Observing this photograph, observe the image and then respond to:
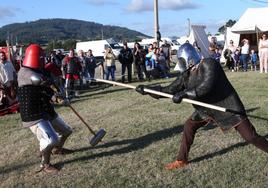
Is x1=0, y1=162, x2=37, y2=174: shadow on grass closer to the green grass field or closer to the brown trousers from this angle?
the green grass field

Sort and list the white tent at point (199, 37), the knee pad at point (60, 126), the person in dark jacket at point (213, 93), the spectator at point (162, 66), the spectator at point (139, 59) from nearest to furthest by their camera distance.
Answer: the person in dark jacket at point (213, 93) → the knee pad at point (60, 126) → the spectator at point (139, 59) → the spectator at point (162, 66) → the white tent at point (199, 37)

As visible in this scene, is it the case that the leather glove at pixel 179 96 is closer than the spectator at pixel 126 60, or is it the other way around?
the leather glove at pixel 179 96

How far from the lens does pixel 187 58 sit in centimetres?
570

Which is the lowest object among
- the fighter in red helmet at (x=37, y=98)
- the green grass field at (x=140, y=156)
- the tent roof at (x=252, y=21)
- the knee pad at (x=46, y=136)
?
the green grass field at (x=140, y=156)

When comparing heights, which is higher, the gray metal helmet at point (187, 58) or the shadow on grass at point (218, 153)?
the gray metal helmet at point (187, 58)

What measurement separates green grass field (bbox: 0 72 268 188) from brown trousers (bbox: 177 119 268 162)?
25 cm

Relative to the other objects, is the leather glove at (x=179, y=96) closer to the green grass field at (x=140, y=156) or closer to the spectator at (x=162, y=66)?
the green grass field at (x=140, y=156)

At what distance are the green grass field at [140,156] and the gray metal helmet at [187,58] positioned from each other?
1.40m

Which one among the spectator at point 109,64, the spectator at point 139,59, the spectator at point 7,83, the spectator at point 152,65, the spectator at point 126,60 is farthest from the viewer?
→ the spectator at point 152,65

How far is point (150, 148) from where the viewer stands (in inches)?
285

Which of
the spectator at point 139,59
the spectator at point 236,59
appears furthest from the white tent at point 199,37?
the spectator at point 139,59

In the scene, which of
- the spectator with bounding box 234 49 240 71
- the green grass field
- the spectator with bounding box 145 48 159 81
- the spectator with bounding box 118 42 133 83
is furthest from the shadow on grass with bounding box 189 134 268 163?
the spectator with bounding box 234 49 240 71

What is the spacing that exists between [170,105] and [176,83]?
511 centimetres

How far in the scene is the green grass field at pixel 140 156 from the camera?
5785mm
